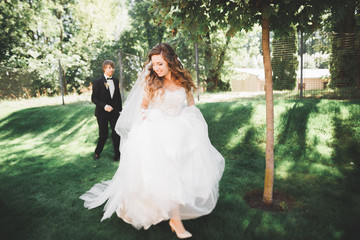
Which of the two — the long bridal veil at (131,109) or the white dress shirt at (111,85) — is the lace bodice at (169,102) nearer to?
the long bridal veil at (131,109)

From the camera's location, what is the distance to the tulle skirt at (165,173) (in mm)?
2594

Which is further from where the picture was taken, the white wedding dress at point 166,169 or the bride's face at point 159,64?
the bride's face at point 159,64

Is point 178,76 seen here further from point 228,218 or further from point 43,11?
point 43,11

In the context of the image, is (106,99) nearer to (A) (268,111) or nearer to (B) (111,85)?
(B) (111,85)

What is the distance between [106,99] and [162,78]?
→ 2.94 metres

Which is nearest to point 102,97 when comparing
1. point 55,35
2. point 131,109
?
point 131,109

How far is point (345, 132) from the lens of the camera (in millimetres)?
5375

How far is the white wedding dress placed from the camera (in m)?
2.60

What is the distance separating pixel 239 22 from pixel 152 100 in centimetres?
155

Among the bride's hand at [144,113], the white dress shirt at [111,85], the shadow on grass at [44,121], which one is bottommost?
the shadow on grass at [44,121]

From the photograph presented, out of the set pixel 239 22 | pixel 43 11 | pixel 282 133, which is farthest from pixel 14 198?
pixel 43 11

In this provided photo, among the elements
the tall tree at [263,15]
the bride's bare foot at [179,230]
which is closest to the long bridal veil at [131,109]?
the tall tree at [263,15]

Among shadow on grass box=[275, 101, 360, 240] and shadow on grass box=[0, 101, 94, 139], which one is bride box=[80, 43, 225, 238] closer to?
shadow on grass box=[275, 101, 360, 240]

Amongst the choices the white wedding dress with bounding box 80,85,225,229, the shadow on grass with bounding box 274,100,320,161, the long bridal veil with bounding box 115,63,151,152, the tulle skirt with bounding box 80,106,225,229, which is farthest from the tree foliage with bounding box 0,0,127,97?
the tulle skirt with bounding box 80,106,225,229
